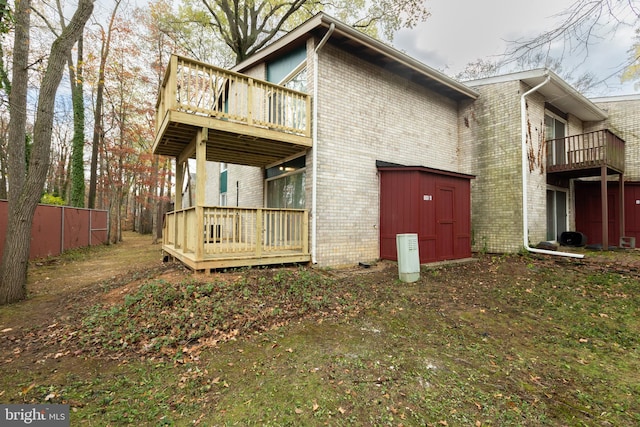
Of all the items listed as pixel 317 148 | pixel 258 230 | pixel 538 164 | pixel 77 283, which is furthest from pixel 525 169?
pixel 77 283

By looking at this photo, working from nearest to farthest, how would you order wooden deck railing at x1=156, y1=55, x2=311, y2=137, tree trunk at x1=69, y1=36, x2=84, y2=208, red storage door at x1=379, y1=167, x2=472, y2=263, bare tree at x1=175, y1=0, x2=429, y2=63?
wooden deck railing at x1=156, y1=55, x2=311, y2=137, red storage door at x1=379, y1=167, x2=472, y2=263, bare tree at x1=175, y1=0, x2=429, y2=63, tree trunk at x1=69, y1=36, x2=84, y2=208

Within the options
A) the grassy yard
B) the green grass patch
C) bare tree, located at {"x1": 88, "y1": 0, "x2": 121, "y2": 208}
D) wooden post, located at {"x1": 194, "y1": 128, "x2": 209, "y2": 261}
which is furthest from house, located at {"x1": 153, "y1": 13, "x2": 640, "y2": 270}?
bare tree, located at {"x1": 88, "y1": 0, "x2": 121, "y2": 208}

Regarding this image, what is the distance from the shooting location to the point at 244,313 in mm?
4355

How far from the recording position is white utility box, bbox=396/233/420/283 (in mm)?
6453

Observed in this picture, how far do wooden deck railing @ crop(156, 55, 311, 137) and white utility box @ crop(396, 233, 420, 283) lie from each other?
3.56m

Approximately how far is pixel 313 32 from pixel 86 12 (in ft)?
16.3

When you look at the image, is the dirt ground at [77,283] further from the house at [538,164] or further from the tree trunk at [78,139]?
the tree trunk at [78,139]

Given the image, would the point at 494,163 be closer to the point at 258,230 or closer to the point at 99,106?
the point at 258,230

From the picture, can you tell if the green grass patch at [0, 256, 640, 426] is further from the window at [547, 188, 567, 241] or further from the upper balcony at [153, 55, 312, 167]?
the window at [547, 188, 567, 241]

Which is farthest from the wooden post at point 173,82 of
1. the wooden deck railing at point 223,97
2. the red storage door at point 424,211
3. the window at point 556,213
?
the window at point 556,213

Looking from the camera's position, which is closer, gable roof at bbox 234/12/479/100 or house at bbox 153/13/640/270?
house at bbox 153/13/640/270

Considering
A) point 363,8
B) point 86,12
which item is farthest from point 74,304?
point 363,8

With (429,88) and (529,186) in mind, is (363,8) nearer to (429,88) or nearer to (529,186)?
(429,88)

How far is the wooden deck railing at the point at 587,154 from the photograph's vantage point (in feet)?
30.7
